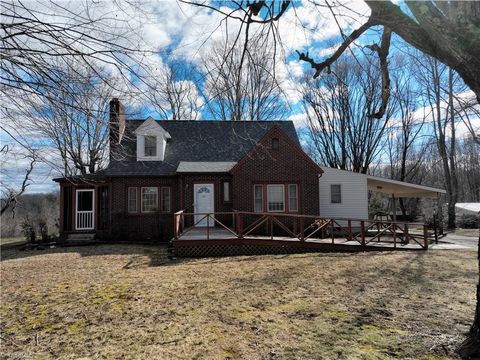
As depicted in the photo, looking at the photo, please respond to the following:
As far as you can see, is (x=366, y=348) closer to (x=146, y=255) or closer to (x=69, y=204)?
(x=146, y=255)

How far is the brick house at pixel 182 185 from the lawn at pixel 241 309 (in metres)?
6.14

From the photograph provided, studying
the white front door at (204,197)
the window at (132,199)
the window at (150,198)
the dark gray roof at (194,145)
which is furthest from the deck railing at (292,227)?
the dark gray roof at (194,145)

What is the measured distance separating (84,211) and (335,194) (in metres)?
14.2

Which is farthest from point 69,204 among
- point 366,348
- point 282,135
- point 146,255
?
point 366,348

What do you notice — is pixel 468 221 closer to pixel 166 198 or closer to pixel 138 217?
pixel 166 198

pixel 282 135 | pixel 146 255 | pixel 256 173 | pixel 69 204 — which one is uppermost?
pixel 282 135

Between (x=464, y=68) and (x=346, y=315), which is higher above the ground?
(x=464, y=68)

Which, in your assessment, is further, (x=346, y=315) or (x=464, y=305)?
(x=464, y=305)

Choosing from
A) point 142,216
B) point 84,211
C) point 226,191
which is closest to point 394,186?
point 226,191

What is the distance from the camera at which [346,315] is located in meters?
5.45

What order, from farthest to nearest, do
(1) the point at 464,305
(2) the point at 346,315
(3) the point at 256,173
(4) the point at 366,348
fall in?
(3) the point at 256,173 → (1) the point at 464,305 → (2) the point at 346,315 → (4) the point at 366,348

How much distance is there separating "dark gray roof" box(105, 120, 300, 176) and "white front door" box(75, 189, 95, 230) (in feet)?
7.10

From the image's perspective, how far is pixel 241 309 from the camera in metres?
5.90

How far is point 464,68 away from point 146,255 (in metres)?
11.7
